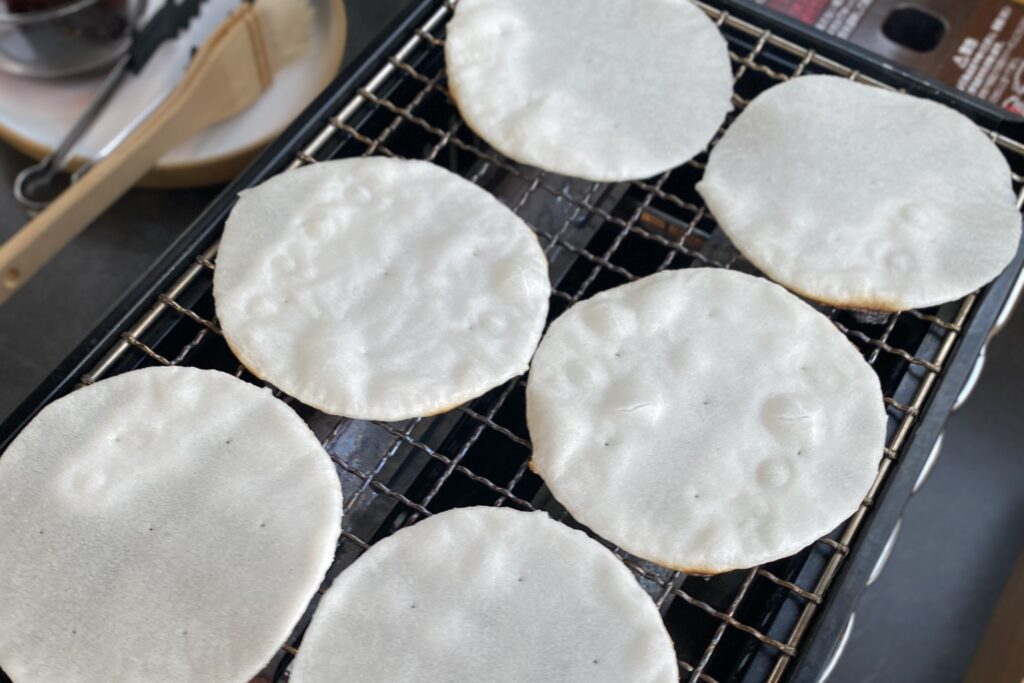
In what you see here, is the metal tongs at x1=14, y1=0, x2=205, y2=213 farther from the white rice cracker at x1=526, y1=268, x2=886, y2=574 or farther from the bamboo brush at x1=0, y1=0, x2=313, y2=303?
the white rice cracker at x1=526, y1=268, x2=886, y2=574

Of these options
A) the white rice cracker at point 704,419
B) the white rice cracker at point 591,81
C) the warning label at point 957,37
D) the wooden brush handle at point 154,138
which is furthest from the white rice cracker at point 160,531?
the warning label at point 957,37

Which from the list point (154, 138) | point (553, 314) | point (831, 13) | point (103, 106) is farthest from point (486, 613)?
point (831, 13)

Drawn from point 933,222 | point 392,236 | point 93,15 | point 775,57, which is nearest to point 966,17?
point 775,57

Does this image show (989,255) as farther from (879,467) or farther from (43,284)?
(43,284)

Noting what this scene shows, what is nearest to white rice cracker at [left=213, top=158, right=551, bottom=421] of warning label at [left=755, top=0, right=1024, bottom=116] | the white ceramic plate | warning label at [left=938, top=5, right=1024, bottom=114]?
the white ceramic plate

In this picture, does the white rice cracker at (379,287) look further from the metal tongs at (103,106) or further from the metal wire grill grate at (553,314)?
the metal tongs at (103,106)
